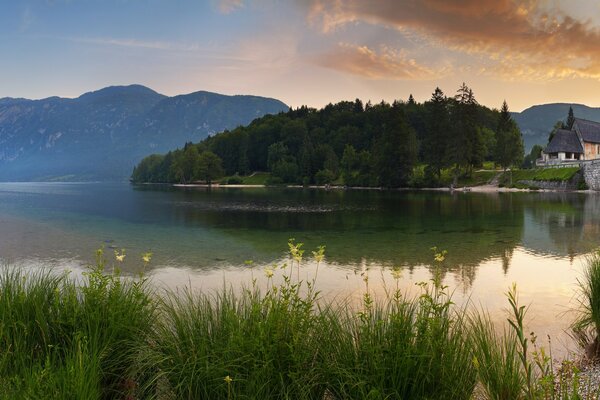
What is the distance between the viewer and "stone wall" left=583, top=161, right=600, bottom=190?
79.9 m

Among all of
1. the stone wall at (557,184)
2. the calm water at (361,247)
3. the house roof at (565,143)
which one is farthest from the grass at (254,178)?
the calm water at (361,247)

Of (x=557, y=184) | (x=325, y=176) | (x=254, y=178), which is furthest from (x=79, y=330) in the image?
(x=254, y=178)

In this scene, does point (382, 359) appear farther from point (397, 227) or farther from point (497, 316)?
point (397, 227)

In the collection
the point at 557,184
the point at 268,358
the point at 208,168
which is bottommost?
the point at 268,358

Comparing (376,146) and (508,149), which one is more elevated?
(376,146)

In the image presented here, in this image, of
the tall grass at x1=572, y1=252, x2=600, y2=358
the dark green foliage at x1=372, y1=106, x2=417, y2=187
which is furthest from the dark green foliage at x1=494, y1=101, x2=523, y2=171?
the tall grass at x1=572, y1=252, x2=600, y2=358

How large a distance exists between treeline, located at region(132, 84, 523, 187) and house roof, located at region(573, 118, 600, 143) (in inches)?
522

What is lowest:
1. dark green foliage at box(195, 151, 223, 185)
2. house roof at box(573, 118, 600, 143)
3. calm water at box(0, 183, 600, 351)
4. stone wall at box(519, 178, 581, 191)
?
calm water at box(0, 183, 600, 351)

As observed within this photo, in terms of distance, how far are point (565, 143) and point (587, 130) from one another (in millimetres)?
7348

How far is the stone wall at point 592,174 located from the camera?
79875 mm

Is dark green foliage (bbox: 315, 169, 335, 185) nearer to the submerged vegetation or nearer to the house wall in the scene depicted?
the house wall

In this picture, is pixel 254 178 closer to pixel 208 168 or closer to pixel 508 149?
pixel 208 168

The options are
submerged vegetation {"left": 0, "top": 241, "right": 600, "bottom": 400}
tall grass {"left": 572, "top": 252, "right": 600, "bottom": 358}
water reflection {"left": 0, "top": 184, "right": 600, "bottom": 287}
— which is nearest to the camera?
submerged vegetation {"left": 0, "top": 241, "right": 600, "bottom": 400}

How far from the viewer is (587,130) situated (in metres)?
104
